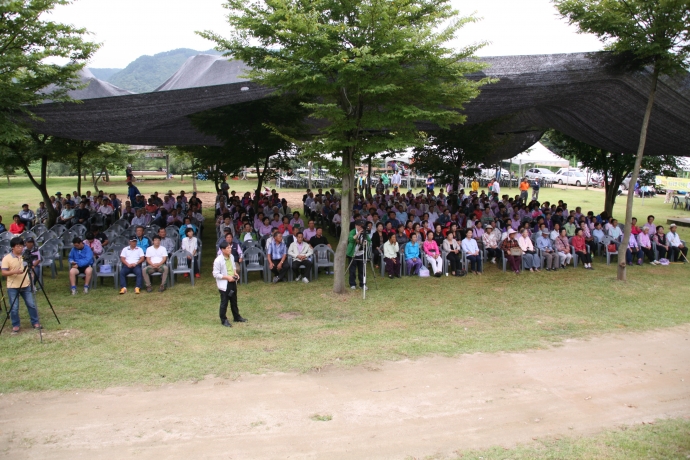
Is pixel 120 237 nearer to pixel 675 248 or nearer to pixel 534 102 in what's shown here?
pixel 534 102

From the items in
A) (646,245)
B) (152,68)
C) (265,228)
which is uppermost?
(152,68)

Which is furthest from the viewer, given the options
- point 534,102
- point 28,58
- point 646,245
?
point 646,245

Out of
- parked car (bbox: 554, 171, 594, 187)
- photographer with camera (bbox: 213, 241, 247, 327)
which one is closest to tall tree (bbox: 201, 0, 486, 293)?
photographer with camera (bbox: 213, 241, 247, 327)

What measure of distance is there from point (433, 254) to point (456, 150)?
8089 mm

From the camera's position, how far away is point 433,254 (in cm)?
1112

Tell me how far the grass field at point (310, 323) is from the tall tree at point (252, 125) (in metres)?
4.52

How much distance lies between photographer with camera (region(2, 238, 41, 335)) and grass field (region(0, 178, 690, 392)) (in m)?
0.28

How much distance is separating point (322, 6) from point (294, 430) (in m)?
6.38

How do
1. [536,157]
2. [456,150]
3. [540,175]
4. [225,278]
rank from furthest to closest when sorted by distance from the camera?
[540,175] < [536,157] < [456,150] < [225,278]

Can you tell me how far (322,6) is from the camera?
8336 millimetres

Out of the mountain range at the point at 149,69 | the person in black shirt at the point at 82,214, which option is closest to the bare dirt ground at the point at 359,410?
the person in black shirt at the point at 82,214

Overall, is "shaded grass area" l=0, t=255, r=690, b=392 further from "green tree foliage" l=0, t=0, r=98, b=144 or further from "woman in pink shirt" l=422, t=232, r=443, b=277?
"green tree foliage" l=0, t=0, r=98, b=144

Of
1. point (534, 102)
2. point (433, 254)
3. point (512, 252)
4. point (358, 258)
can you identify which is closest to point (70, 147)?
point (358, 258)

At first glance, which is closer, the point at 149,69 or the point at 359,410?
the point at 359,410
